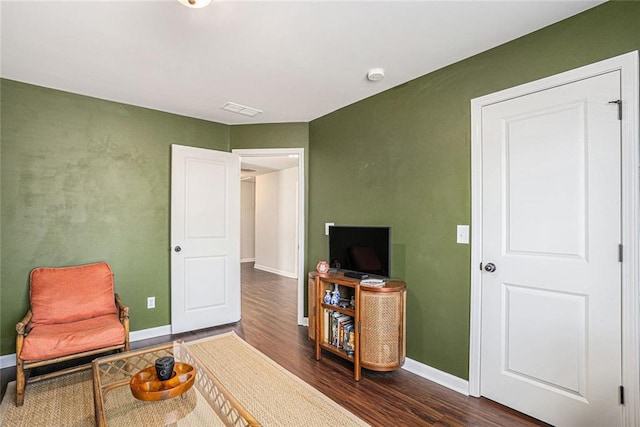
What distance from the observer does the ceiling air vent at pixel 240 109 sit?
3.29 meters

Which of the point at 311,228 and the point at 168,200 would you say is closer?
the point at 168,200

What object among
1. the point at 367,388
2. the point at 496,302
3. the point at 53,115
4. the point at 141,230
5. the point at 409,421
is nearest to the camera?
the point at 409,421

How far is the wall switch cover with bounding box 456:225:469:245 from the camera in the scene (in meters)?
2.34

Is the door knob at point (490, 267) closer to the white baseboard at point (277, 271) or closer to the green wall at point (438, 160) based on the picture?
the green wall at point (438, 160)

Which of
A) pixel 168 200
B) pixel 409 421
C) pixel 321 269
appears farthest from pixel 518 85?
pixel 168 200

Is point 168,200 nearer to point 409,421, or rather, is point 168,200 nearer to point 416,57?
point 416,57

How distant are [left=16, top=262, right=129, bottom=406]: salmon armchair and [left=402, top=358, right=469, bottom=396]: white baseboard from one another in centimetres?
228

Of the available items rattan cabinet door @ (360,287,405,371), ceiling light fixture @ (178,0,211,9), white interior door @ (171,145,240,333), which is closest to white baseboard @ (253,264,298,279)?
white interior door @ (171,145,240,333)

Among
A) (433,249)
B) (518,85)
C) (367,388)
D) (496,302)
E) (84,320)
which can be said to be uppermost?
(518,85)

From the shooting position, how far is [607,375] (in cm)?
175

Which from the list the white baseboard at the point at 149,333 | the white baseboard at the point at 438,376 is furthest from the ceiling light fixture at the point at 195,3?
the white baseboard at the point at 149,333

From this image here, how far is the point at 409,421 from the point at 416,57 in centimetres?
247

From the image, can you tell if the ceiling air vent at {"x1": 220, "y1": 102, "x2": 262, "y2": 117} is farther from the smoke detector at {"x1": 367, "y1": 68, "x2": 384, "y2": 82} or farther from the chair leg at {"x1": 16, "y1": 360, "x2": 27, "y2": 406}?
the chair leg at {"x1": 16, "y1": 360, "x2": 27, "y2": 406}

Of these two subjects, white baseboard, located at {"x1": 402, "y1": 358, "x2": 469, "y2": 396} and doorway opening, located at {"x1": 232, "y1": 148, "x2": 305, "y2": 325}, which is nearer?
white baseboard, located at {"x1": 402, "y1": 358, "x2": 469, "y2": 396}
